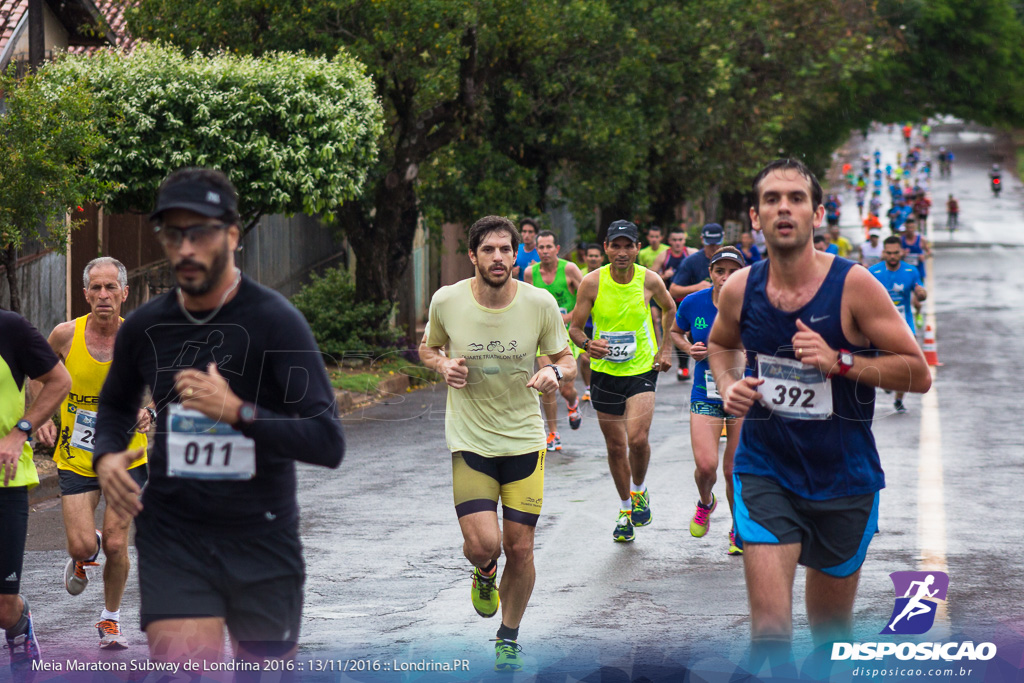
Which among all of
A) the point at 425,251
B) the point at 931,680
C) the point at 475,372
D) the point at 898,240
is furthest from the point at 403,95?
the point at 931,680

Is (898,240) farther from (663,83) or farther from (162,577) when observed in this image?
(162,577)

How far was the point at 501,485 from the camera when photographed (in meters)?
6.19

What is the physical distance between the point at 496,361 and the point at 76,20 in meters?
12.9

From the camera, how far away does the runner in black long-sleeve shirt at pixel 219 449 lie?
3.59 meters

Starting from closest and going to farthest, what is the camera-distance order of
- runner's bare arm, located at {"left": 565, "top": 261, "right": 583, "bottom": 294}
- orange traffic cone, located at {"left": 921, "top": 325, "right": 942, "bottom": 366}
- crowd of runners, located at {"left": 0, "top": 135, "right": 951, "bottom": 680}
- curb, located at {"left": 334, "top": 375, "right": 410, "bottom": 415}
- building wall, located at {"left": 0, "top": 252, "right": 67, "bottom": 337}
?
crowd of runners, located at {"left": 0, "top": 135, "right": 951, "bottom": 680}
runner's bare arm, located at {"left": 565, "top": 261, "right": 583, "bottom": 294}
building wall, located at {"left": 0, "top": 252, "right": 67, "bottom": 337}
curb, located at {"left": 334, "top": 375, "right": 410, "bottom": 415}
orange traffic cone, located at {"left": 921, "top": 325, "right": 942, "bottom": 366}

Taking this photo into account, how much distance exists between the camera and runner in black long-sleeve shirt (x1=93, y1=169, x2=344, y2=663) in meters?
3.59

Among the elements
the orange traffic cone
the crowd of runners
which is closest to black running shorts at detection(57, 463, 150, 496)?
the crowd of runners

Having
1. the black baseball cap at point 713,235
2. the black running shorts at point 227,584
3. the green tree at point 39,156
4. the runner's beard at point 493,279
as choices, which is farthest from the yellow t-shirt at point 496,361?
the black baseball cap at point 713,235

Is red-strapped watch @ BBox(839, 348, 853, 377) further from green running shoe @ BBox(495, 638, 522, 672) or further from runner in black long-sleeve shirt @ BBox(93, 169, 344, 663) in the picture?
green running shoe @ BBox(495, 638, 522, 672)

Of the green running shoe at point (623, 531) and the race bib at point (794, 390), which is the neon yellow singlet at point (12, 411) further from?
the green running shoe at point (623, 531)

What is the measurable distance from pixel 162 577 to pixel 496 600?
2.78 m

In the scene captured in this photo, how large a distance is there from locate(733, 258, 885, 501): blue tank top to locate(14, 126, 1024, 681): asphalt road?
1429mm

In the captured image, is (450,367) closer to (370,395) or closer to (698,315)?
(698,315)

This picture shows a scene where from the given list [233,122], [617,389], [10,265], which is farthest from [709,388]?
[233,122]
